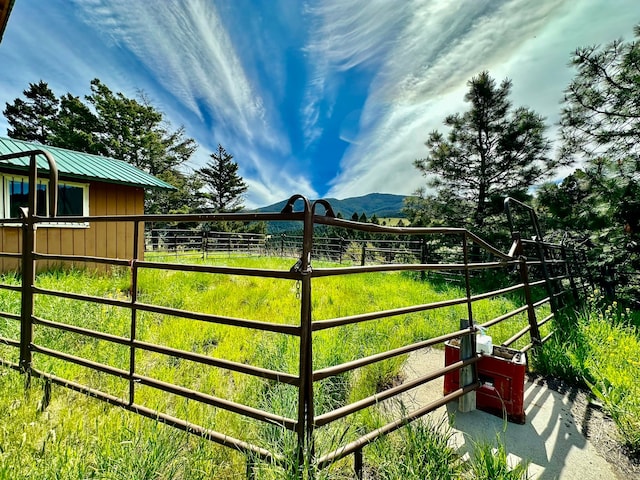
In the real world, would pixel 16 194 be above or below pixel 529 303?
above

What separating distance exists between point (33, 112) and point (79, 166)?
25811 mm

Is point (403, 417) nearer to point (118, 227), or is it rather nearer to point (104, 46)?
point (118, 227)

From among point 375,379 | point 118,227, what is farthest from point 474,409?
point 118,227

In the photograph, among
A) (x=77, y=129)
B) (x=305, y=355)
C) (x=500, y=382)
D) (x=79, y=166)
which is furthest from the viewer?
(x=77, y=129)

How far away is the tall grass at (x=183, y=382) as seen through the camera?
1.22 meters

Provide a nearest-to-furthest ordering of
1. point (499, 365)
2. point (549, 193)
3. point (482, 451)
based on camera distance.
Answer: point (482, 451) → point (499, 365) → point (549, 193)

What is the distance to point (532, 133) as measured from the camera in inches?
328

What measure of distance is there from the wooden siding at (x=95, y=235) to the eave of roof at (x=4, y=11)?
4218 mm

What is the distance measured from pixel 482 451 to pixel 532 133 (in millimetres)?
9963

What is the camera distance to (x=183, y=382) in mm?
2170

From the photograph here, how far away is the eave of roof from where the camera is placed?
196 cm

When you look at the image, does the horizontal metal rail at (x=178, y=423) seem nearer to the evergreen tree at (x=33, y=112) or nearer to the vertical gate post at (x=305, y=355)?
the vertical gate post at (x=305, y=355)

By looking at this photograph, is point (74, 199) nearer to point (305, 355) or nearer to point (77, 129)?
point (305, 355)

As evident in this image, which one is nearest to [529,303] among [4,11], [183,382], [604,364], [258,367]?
[604,364]
